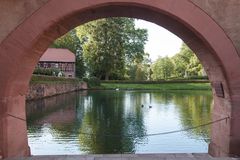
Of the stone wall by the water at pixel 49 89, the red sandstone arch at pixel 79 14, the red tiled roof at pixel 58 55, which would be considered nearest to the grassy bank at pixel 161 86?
the stone wall by the water at pixel 49 89

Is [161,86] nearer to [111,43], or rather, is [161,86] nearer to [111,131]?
[111,43]

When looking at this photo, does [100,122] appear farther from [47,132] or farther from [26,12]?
[26,12]

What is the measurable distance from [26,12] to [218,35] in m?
3.65

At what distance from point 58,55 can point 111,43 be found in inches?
581

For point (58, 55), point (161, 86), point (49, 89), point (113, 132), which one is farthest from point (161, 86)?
point (113, 132)

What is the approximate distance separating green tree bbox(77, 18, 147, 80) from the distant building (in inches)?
259

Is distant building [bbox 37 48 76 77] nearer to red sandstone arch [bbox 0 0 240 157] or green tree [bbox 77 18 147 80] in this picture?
green tree [bbox 77 18 147 80]

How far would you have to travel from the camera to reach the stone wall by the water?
36.1 metres

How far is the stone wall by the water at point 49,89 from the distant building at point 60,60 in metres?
9.67

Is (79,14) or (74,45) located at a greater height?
(74,45)

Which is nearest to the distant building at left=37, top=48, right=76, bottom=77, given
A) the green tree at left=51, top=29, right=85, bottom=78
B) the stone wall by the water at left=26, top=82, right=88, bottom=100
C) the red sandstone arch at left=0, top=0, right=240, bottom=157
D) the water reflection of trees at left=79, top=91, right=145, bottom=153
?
the green tree at left=51, top=29, right=85, bottom=78

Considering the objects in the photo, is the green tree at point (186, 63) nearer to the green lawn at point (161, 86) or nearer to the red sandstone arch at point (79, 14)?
the green lawn at point (161, 86)

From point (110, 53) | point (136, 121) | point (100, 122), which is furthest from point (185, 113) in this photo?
point (110, 53)

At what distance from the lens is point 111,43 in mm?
59938
